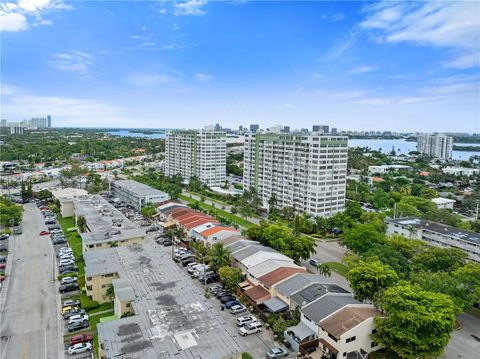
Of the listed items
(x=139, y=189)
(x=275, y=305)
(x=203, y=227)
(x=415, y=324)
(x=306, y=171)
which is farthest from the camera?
(x=139, y=189)

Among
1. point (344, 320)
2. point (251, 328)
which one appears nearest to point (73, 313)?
point (251, 328)

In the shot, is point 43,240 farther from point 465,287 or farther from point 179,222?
point 465,287

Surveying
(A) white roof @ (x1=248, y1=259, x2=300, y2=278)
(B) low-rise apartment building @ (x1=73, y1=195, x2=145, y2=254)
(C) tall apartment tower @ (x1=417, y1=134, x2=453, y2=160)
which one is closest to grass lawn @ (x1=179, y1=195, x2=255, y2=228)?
(B) low-rise apartment building @ (x1=73, y1=195, x2=145, y2=254)

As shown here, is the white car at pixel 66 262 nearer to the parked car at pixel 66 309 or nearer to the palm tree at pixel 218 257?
the parked car at pixel 66 309

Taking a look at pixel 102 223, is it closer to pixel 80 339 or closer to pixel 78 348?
pixel 80 339

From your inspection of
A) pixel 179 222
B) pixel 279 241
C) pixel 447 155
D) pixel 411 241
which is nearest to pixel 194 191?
pixel 179 222
